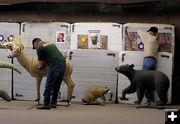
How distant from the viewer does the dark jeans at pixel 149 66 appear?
31.9 feet

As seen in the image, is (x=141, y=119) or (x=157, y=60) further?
(x=157, y=60)

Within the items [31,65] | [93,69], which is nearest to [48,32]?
[93,69]

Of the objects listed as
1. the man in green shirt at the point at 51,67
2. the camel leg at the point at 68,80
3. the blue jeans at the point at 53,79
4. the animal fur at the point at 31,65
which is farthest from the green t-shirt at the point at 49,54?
the camel leg at the point at 68,80

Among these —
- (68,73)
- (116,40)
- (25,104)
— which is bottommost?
(25,104)

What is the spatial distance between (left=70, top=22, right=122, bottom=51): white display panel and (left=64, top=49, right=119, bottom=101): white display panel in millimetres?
207

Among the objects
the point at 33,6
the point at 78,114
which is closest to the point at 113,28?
the point at 33,6

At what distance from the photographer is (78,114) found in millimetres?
8461

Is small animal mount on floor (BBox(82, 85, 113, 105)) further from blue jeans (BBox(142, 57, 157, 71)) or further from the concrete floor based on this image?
blue jeans (BBox(142, 57, 157, 71))

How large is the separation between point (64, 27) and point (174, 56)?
2758 millimetres

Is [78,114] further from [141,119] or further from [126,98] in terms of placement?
[126,98]

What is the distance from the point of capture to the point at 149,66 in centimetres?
999

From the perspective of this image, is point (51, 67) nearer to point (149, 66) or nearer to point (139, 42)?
point (149, 66)

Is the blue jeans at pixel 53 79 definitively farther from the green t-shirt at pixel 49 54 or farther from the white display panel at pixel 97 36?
the white display panel at pixel 97 36

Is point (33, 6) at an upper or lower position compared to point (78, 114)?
upper
